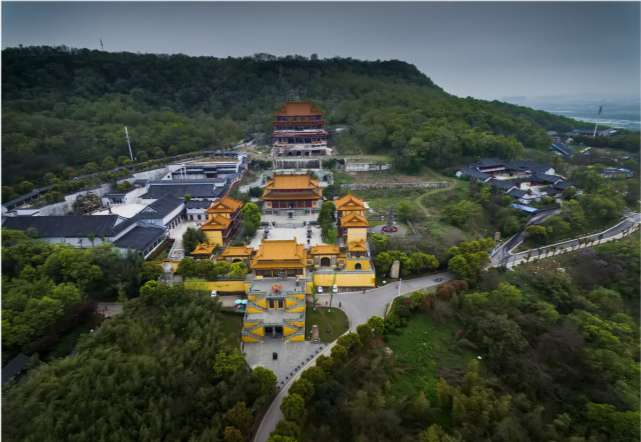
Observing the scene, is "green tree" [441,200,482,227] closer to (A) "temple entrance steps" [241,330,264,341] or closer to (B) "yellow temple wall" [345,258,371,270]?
(B) "yellow temple wall" [345,258,371,270]

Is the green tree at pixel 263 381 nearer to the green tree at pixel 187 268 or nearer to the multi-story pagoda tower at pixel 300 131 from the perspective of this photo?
the green tree at pixel 187 268

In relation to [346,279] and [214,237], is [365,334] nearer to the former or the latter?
[346,279]

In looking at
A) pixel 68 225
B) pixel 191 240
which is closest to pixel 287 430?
pixel 191 240

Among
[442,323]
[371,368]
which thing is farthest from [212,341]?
[442,323]

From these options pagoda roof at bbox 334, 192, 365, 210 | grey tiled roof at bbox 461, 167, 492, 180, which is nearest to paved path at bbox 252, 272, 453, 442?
pagoda roof at bbox 334, 192, 365, 210

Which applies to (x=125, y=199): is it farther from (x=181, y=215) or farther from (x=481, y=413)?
(x=481, y=413)
